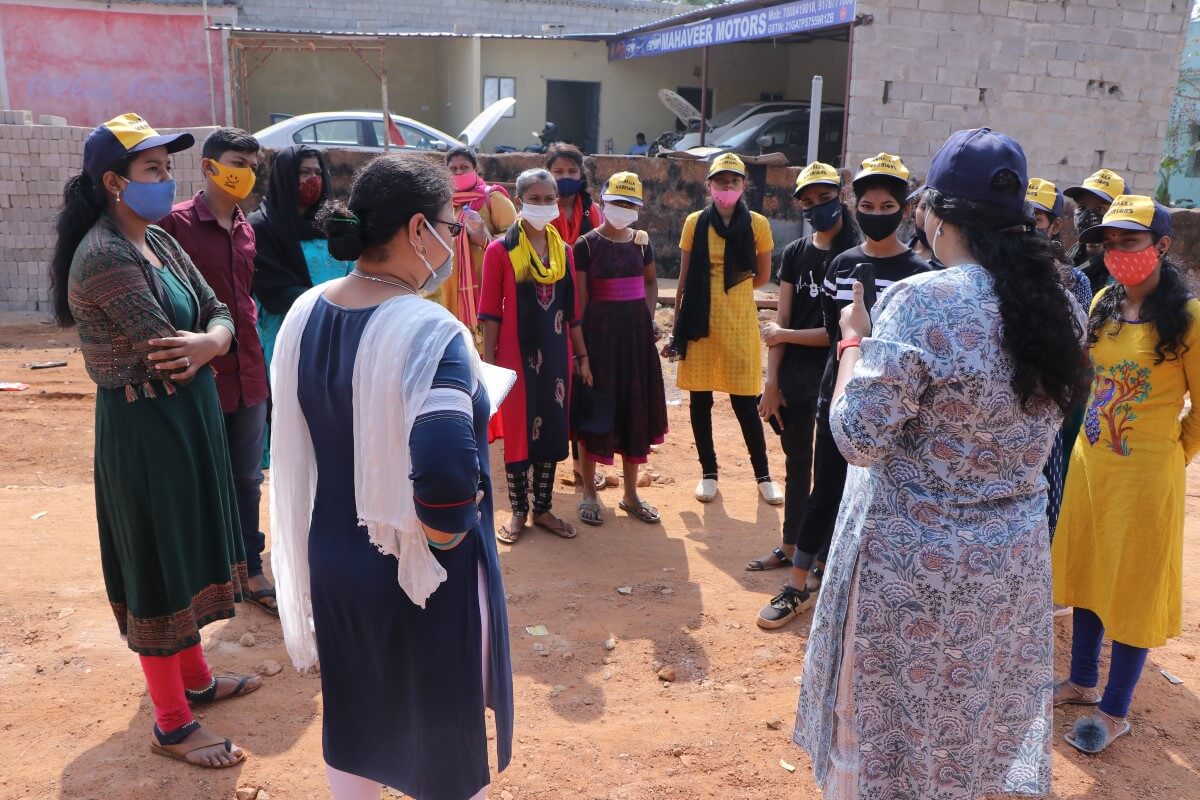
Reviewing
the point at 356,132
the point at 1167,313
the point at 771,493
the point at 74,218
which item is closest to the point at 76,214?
the point at 74,218

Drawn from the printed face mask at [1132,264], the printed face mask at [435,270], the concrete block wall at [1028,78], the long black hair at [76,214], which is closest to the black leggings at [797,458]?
the printed face mask at [1132,264]

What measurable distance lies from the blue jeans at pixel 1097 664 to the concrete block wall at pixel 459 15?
19.0m

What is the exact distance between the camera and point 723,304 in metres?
5.38

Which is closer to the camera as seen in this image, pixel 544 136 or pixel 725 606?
pixel 725 606

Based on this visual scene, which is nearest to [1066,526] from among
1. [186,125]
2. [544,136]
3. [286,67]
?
[544,136]

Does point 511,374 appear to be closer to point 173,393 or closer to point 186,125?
point 173,393

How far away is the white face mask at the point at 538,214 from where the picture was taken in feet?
14.9

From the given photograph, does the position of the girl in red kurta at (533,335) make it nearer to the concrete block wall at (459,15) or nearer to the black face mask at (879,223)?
the black face mask at (879,223)

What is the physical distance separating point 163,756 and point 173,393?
1.20 metres

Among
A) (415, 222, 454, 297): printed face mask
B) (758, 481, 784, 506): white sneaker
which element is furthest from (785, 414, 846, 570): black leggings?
(415, 222, 454, 297): printed face mask

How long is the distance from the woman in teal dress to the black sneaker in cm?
227

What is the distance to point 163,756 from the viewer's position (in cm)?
306

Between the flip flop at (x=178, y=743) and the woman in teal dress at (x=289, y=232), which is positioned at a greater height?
the woman in teal dress at (x=289, y=232)

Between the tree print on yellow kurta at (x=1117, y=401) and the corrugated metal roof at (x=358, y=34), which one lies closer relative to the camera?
the tree print on yellow kurta at (x=1117, y=401)
